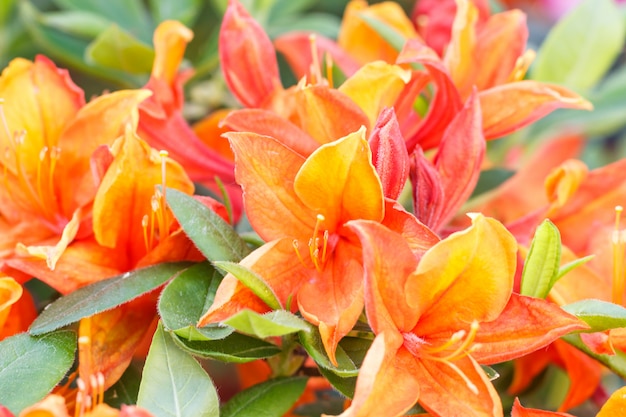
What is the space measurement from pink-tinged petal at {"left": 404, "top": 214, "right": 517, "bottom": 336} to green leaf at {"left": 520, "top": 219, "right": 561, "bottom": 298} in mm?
58

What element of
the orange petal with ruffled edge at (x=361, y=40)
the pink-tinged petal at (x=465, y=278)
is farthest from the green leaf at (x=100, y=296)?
the orange petal with ruffled edge at (x=361, y=40)

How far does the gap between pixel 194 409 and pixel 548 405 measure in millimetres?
569

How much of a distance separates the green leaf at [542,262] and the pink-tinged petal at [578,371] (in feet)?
0.52

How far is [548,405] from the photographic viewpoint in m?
1.05

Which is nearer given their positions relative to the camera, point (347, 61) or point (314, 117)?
point (314, 117)

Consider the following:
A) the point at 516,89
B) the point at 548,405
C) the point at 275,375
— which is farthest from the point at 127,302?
the point at 548,405

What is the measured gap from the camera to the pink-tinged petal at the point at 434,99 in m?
0.74

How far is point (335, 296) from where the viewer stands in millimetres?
665

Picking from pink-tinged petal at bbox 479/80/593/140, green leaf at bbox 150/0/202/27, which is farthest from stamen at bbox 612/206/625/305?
green leaf at bbox 150/0/202/27

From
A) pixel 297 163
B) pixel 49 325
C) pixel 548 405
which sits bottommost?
pixel 548 405

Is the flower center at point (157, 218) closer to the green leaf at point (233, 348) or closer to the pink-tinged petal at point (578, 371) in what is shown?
the green leaf at point (233, 348)

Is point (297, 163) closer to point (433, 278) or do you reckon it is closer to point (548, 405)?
point (433, 278)

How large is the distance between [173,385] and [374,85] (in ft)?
0.98

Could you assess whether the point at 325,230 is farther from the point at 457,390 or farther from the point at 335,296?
the point at 457,390
